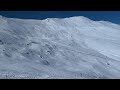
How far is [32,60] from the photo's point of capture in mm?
2416

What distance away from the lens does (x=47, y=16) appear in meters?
1.98

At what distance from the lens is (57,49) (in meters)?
3.10

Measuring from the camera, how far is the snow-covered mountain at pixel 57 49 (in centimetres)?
207

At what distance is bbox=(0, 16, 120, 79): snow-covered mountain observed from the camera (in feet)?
6.81
